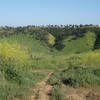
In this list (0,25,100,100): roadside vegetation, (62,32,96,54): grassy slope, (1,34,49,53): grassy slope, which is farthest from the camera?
(1,34,49,53): grassy slope

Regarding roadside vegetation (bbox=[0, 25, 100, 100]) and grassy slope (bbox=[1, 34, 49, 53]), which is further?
grassy slope (bbox=[1, 34, 49, 53])

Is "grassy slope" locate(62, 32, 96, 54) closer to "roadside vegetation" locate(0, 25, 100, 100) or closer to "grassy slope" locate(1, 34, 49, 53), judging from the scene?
"roadside vegetation" locate(0, 25, 100, 100)

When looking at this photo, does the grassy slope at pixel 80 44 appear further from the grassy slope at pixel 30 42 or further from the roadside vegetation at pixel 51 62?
the grassy slope at pixel 30 42

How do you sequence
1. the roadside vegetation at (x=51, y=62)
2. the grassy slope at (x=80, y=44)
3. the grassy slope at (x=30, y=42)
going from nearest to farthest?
the roadside vegetation at (x=51, y=62)
the grassy slope at (x=80, y=44)
the grassy slope at (x=30, y=42)

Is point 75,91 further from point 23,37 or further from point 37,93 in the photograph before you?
point 23,37

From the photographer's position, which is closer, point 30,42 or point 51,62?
point 51,62

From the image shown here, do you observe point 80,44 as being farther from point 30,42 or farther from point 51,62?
point 51,62

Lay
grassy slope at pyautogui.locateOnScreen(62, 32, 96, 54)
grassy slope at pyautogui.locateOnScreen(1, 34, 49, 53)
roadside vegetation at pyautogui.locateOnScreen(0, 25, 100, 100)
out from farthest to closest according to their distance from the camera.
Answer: grassy slope at pyautogui.locateOnScreen(1, 34, 49, 53) < grassy slope at pyautogui.locateOnScreen(62, 32, 96, 54) < roadside vegetation at pyautogui.locateOnScreen(0, 25, 100, 100)

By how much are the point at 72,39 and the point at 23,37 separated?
37.6 ft

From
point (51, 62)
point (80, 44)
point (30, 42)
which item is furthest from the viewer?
point (30, 42)

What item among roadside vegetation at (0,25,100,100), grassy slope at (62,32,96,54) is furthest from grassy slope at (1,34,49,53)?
grassy slope at (62,32,96,54)

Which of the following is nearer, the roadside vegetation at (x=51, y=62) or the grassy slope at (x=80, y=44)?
the roadside vegetation at (x=51, y=62)

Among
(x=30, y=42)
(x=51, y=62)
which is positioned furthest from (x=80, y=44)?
(x=51, y=62)

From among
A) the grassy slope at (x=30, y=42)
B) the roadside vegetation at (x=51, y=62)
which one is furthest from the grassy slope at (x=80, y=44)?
the grassy slope at (x=30, y=42)
